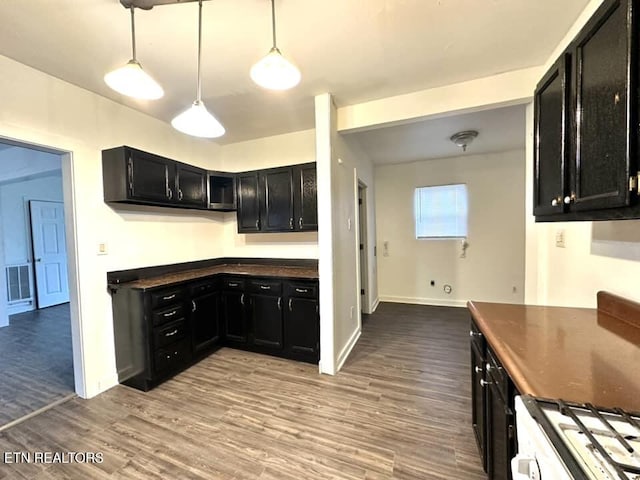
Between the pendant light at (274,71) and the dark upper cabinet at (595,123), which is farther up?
the pendant light at (274,71)

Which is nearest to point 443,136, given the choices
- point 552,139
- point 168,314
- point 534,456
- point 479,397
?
point 552,139

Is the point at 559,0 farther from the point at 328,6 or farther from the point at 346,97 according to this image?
the point at 346,97

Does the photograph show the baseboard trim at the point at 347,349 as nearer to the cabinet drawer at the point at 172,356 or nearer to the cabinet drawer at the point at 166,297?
the cabinet drawer at the point at 172,356

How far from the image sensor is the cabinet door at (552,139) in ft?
4.25

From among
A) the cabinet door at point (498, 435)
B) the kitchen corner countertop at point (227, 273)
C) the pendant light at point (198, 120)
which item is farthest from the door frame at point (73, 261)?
the cabinet door at point (498, 435)

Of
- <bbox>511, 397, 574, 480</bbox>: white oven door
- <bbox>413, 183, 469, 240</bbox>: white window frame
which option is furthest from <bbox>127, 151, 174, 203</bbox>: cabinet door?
<bbox>413, 183, 469, 240</bbox>: white window frame

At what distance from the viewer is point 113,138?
2.67m

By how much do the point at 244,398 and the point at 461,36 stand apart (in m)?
3.19

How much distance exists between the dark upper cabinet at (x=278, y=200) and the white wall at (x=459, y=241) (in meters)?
2.58

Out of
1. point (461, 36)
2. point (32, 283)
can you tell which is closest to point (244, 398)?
point (461, 36)

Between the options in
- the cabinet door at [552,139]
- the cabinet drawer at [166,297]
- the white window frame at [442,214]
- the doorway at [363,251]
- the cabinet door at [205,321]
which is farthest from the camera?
the white window frame at [442,214]

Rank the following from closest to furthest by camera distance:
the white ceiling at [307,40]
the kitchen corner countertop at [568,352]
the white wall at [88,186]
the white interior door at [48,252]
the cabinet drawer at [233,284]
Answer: the kitchen corner countertop at [568,352]
the white ceiling at [307,40]
the white wall at [88,186]
the cabinet drawer at [233,284]
the white interior door at [48,252]

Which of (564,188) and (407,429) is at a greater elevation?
(564,188)

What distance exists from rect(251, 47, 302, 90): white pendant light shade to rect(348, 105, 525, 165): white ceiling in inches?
80.0
